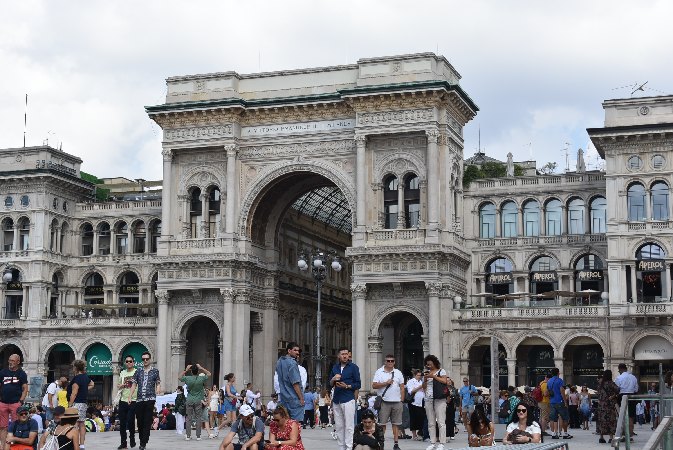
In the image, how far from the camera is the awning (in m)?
74.6

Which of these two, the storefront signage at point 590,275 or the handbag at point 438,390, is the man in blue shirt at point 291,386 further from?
the storefront signage at point 590,275

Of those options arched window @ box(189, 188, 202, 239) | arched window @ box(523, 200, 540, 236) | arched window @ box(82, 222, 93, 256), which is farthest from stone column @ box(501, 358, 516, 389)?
arched window @ box(82, 222, 93, 256)

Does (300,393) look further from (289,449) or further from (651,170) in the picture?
(651,170)

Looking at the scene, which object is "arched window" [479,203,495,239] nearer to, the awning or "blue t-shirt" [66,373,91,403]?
the awning

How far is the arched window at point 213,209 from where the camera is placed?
6844cm

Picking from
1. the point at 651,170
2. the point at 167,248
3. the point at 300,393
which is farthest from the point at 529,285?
the point at 300,393

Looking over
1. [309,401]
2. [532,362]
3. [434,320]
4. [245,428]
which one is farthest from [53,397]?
[532,362]

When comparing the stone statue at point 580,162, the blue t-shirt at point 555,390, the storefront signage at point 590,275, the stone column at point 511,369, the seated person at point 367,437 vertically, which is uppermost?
the stone statue at point 580,162

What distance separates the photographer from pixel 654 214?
62.2 m

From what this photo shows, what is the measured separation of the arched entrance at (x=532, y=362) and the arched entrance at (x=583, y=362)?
130 centimetres

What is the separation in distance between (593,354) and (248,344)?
19357 millimetres

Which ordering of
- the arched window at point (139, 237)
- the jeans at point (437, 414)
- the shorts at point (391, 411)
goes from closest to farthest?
1. the jeans at point (437, 414)
2. the shorts at point (391, 411)
3. the arched window at point (139, 237)

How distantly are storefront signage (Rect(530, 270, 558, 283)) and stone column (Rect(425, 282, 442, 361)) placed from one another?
8.86 metres

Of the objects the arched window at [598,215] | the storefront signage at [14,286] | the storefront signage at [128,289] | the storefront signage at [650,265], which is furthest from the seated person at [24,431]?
the storefront signage at [128,289]
